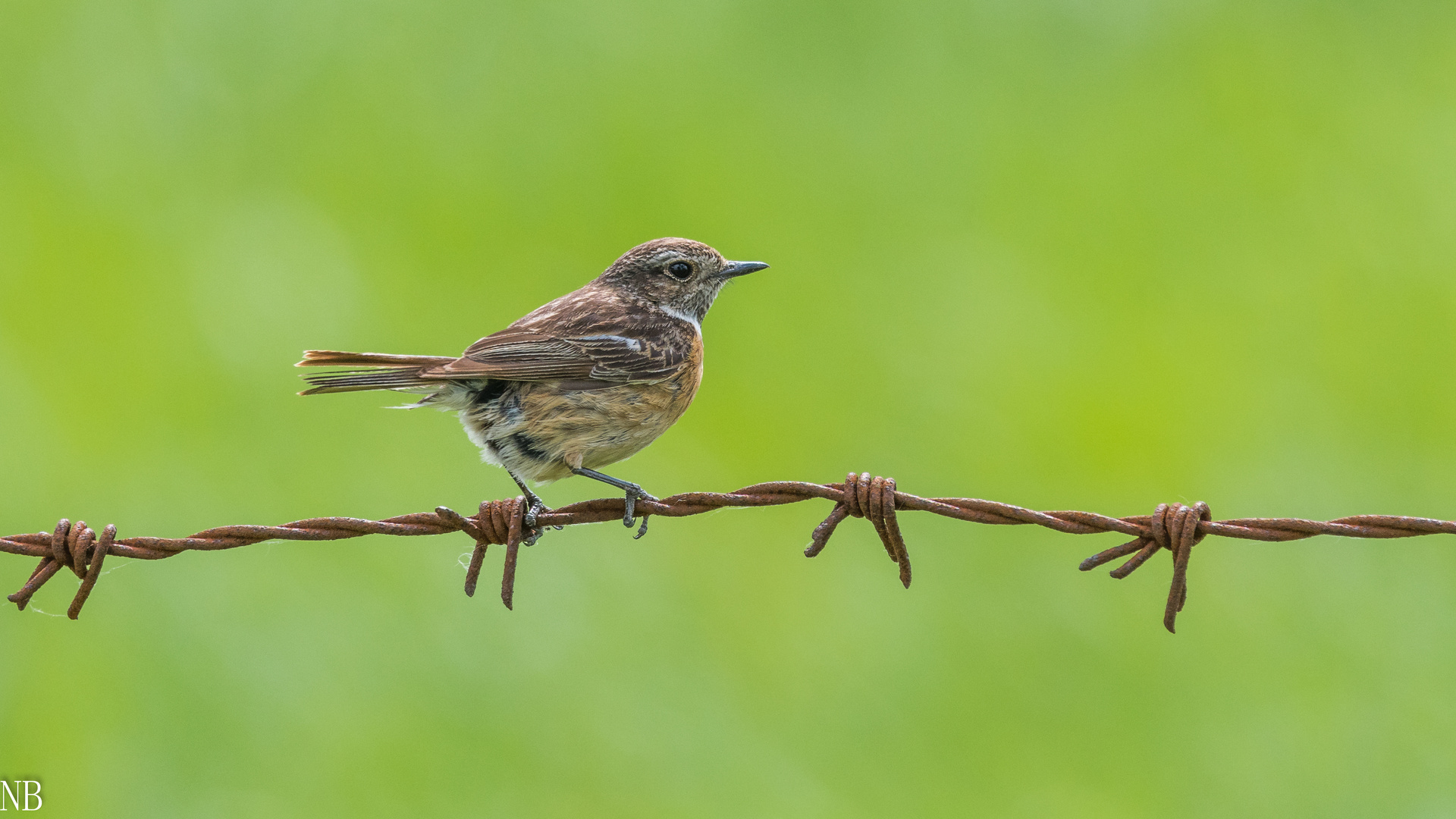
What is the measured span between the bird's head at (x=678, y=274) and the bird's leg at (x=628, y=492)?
121cm

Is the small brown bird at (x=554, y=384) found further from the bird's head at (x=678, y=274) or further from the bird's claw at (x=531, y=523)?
the bird's head at (x=678, y=274)

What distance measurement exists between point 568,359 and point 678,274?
3.78ft

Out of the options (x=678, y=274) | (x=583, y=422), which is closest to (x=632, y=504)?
(x=583, y=422)

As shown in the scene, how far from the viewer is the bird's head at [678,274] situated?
6395 mm

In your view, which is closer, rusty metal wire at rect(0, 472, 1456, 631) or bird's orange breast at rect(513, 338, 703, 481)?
rusty metal wire at rect(0, 472, 1456, 631)

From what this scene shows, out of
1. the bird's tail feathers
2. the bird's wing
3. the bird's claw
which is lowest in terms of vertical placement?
the bird's claw

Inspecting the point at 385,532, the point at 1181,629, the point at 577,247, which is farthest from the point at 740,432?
the point at 385,532

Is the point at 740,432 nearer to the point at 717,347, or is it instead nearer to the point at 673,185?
the point at 717,347

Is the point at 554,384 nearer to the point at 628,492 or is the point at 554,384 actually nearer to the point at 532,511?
the point at 628,492

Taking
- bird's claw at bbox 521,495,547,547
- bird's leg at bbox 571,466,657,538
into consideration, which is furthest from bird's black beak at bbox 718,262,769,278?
bird's claw at bbox 521,495,547,547

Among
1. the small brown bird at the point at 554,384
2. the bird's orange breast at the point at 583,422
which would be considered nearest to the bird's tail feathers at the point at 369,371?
the small brown bird at the point at 554,384

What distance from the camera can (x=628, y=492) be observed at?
4.93 metres

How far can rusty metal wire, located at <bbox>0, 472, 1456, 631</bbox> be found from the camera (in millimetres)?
3842

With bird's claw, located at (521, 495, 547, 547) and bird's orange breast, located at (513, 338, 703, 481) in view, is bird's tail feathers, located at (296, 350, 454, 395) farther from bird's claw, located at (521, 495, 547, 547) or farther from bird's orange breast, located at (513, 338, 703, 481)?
bird's claw, located at (521, 495, 547, 547)
